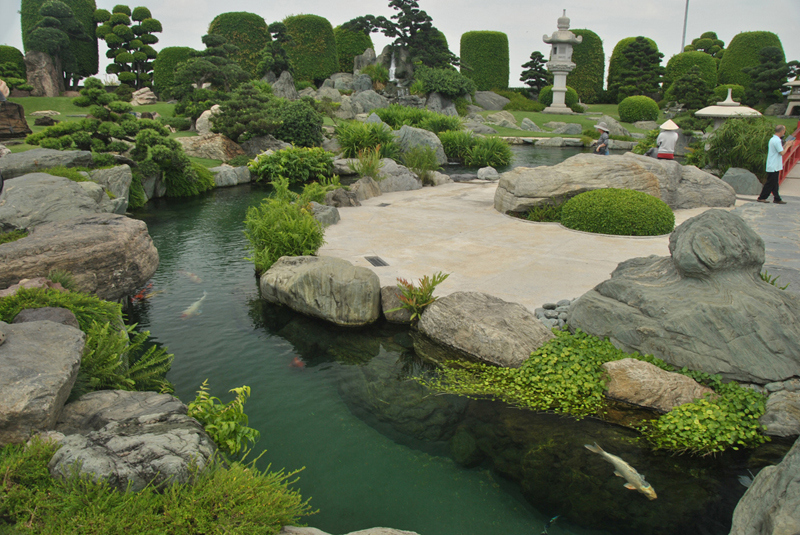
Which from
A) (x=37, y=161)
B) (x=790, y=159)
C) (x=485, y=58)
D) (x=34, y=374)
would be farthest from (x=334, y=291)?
(x=485, y=58)

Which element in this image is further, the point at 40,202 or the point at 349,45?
the point at 349,45

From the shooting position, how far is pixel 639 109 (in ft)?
118

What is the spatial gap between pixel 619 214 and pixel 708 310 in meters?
4.57

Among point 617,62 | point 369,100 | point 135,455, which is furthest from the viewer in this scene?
point 617,62

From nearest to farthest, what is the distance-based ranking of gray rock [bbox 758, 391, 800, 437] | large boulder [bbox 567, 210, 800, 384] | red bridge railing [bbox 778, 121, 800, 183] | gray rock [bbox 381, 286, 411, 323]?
gray rock [bbox 758, 391, 800, 437], large boulder [bbox 567, 210, 800, 384], gray rock [bbox 381, 286, 411, 323], red bridge railing [bbox 778, 121, 800, 183]

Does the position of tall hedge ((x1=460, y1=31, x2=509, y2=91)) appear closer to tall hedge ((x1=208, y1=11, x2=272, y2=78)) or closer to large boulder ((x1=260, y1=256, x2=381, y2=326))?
tall hedge ((x1=208, y1=11, x2=272, y2=78))

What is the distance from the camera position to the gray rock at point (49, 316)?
Result: 4.20m

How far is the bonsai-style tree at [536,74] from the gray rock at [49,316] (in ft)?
148

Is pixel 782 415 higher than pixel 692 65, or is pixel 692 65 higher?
pixel 692 65

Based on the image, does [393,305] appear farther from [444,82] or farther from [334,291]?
[444,82]

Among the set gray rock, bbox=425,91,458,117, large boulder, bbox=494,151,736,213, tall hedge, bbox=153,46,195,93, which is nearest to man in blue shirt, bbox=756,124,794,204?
large boulder, bbox=494,151,736,213

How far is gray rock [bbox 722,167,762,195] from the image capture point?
13031mm

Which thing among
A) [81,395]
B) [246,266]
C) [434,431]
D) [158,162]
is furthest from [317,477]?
[158,162]

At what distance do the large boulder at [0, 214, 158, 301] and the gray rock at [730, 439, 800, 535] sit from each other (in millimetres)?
6117
